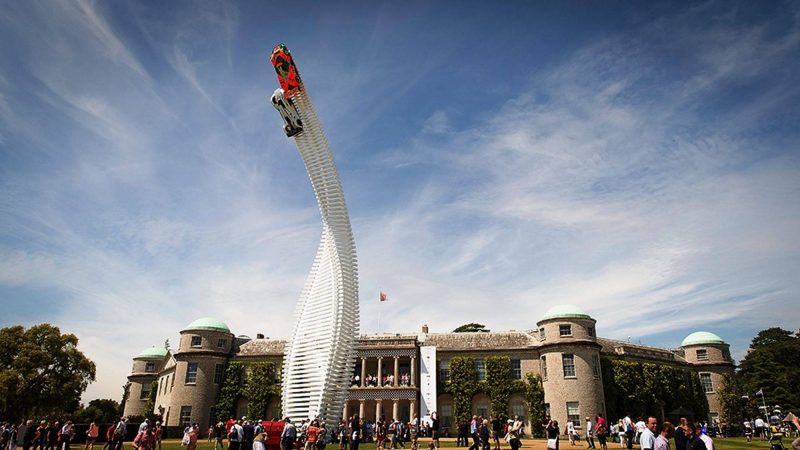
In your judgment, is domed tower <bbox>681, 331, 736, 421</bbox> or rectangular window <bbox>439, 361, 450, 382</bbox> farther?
domed tower <bbox>681, 331, 736, 421</bbox>

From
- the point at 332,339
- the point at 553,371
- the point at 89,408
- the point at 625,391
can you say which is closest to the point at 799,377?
the point at 625,391

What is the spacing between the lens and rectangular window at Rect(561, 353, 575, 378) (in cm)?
3740

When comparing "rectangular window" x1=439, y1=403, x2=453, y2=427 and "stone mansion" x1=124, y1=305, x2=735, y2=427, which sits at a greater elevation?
"stone mansion" x1=124, y1=305, x2=735, y2=427

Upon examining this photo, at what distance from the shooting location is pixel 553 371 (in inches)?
1492

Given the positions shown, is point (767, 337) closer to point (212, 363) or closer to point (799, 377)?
point (799, 377)

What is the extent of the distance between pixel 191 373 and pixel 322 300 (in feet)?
79.9

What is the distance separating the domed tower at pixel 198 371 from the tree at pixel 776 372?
48082mm

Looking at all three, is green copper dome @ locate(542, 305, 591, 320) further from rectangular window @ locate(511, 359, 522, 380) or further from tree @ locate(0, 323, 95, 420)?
tree @ locate(0, 323, 95, 420)

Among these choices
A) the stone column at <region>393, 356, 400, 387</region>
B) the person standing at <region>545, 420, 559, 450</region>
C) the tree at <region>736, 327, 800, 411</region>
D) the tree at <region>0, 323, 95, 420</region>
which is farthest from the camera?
the tree at <region>736, 327, 800, 411</region>

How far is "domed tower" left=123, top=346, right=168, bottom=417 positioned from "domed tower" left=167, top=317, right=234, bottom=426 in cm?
1080

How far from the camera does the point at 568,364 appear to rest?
3772 cm

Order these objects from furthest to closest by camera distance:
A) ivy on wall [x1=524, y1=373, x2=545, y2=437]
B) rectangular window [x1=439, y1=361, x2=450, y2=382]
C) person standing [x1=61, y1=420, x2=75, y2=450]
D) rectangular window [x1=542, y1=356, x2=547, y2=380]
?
rectangular window [x1=439, y1=361, x2=450, y2=382]
rectangular window [x1=542, y1=356, x2=547, y2=380]
ivy on wall [x1=524, y1=373, x2=545, y2=437]
person standing [x1=61, y1=420, x2=75, y2=450]

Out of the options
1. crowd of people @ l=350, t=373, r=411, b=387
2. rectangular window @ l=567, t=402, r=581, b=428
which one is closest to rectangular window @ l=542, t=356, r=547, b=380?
rectangular window @ l=567, t=402, r=581, b=428

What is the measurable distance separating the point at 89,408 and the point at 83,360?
99.9ft
